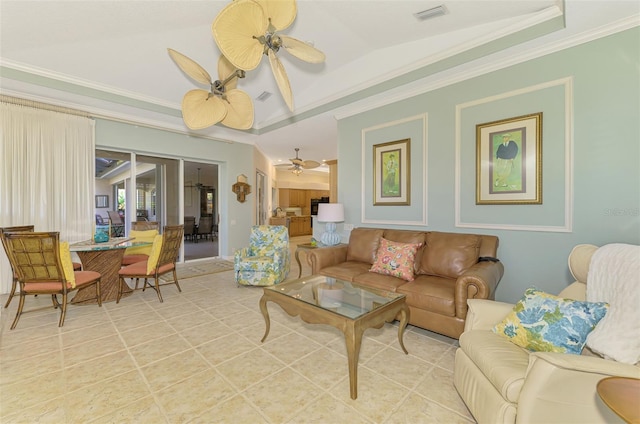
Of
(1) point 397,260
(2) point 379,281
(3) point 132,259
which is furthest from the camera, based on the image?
(3) point 132,259

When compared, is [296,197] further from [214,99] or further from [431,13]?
[431,13]

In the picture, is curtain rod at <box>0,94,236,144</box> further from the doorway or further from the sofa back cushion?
Answer: the sofa back cushion

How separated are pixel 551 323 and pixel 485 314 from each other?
0.39 m

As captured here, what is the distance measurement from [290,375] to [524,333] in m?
1.61

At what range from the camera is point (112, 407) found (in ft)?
5.60

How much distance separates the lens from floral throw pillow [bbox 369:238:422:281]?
302cm

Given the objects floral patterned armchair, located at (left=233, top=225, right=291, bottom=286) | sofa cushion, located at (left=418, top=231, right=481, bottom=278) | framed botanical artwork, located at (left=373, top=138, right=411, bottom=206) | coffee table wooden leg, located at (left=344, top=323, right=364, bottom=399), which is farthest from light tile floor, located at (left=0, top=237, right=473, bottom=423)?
framed botanical artwork, located at (left=373, top=138, right=411, bottom=206)

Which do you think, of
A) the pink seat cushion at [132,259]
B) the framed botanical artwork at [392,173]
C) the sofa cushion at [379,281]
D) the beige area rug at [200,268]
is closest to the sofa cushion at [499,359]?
the sofa cushion at [379,281]

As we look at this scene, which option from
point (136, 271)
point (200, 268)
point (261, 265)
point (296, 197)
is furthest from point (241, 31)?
point (296, 197)

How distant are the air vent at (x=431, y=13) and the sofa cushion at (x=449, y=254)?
2321 mm

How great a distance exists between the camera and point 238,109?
282cm

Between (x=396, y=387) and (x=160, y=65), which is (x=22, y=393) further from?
(x=160, y=65)

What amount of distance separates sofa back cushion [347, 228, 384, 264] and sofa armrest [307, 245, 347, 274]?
0.15 m

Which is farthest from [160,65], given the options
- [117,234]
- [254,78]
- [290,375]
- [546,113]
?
[546,113]
